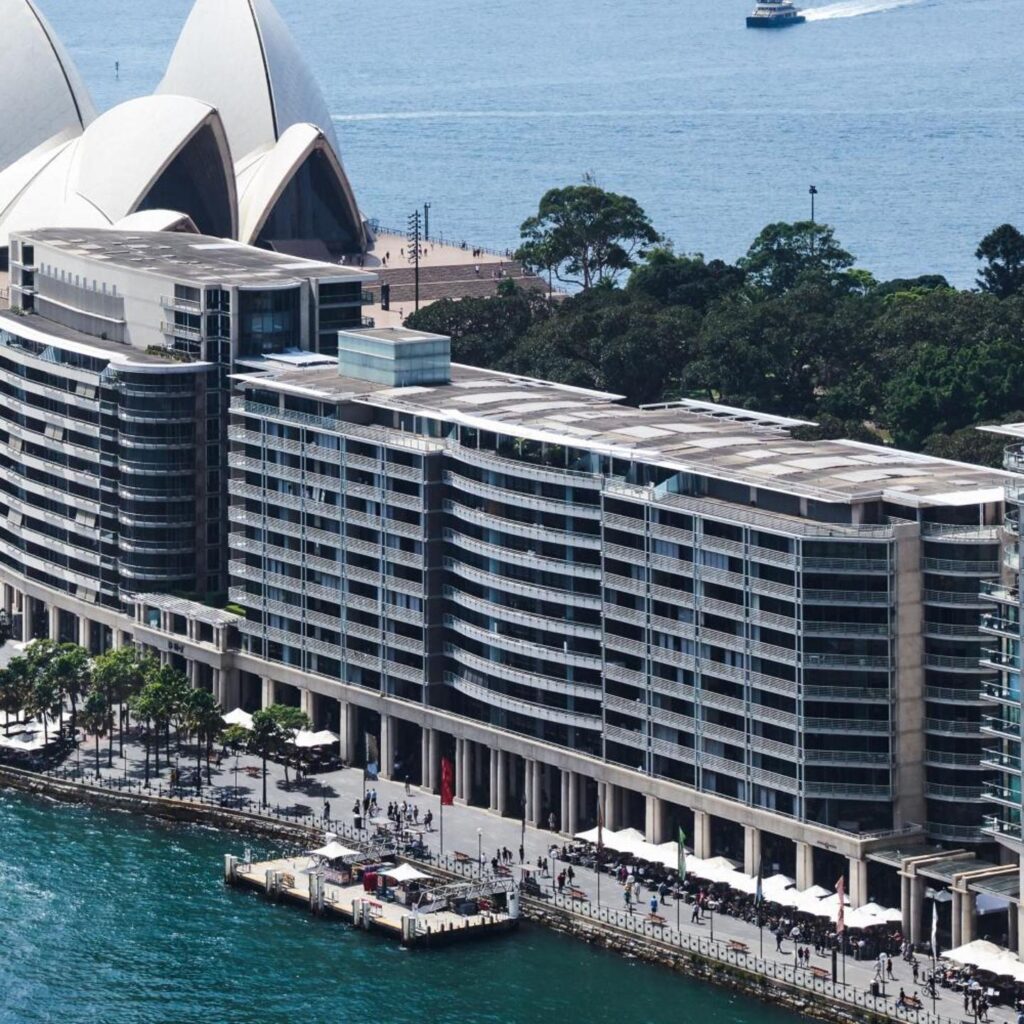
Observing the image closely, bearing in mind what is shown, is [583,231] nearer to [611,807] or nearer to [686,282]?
[686,282]

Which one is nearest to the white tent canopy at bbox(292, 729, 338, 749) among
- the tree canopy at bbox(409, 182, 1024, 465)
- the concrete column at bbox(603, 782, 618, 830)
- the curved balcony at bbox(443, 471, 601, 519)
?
the curved balcony at bbox(443, 471, 601, 519)

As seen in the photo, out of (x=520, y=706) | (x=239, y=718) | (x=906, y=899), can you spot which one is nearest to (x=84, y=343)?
(x=239, y=718)

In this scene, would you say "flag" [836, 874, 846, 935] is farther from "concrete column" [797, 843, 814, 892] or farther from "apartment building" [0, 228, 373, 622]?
"apartment building" [0, 228, 373, 622]

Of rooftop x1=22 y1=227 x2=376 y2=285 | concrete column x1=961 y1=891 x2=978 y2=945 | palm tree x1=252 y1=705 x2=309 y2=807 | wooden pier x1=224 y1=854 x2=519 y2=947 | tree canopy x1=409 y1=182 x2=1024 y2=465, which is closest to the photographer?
concrete column x1=961 y1=891 x2=978 y2=945

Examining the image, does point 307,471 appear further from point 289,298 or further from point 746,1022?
point 746,1022

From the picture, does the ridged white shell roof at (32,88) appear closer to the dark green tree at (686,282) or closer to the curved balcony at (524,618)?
the dark green tree at (686,282)

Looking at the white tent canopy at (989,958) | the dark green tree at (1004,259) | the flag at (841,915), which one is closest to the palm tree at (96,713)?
the flag at (841,915)
